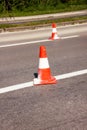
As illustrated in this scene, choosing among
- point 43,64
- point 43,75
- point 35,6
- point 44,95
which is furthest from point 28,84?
point 35,6

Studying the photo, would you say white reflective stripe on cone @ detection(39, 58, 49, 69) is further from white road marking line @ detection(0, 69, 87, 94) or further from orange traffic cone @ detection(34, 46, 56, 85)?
white road marking line @ detection(0, 69, 87, 94)

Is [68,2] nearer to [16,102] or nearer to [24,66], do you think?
[24,66]

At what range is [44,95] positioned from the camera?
5883mm

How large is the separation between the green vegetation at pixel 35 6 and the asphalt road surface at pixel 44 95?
65.3ft

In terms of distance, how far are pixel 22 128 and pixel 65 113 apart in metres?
0.74

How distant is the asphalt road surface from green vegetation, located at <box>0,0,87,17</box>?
65.3ft

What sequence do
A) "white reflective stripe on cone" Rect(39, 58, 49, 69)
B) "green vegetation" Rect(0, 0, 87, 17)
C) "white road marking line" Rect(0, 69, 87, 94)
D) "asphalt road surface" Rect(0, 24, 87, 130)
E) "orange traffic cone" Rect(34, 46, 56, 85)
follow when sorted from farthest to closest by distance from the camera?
"green vegetation" Rect(0, 0, 87, 17), "white reflective stripe on cone" Rect(39, 58, 49, 69), "orange traffic cone" Rect(34, 46, 56, 85), "white road marking line" Rect(0, 69, 87, 94), "asphalt road surface" Rect(0, 24, 87, 130)

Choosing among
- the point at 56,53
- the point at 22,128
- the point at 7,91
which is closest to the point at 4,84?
the point at 7,91

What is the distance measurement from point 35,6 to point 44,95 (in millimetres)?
28372

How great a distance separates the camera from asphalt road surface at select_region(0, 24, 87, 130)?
475cm

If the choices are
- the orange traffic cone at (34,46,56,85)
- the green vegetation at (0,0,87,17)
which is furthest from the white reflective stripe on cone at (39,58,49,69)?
the green vegetation at (0,0,87,17)

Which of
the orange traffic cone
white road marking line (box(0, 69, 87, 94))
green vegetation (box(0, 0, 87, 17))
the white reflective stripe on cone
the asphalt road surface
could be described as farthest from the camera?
green vegetation (box(0, 0, 87, 17))

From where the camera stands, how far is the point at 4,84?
21.9 feet

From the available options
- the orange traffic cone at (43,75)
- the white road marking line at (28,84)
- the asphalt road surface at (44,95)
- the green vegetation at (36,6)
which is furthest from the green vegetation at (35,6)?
the orange traffic cone at (43,75)
